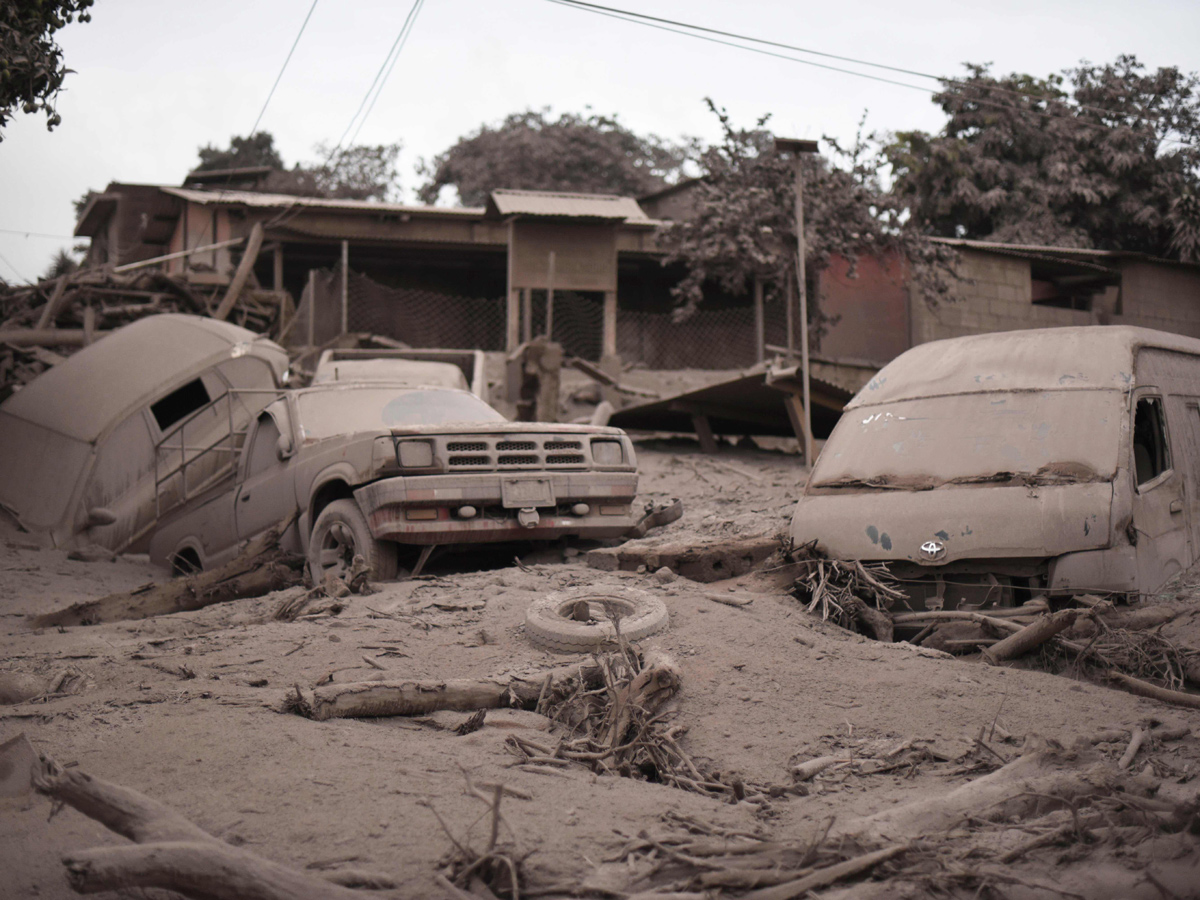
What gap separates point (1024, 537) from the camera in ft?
17.9

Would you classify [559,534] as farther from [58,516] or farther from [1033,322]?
[1033,322]

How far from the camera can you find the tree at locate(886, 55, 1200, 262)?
24453 millimetres

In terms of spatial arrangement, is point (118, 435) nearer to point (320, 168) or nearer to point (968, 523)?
point (968, 523)

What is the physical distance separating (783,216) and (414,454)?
1283 cm

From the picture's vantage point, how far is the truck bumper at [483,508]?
6707mm

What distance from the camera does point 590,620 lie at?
17.8 ft

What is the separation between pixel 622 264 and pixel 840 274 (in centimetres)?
493

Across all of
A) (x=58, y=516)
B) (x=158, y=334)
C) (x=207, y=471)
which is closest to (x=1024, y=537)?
(x=207, y=471)

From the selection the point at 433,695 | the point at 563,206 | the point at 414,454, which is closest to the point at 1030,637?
the point at 433,695

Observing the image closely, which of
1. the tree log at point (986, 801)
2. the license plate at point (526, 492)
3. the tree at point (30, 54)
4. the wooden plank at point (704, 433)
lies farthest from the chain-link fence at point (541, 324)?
the tree log at point (986, 801)

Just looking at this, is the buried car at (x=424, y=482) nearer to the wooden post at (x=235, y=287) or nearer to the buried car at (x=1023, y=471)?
the buried car at (x=1023, y=471)

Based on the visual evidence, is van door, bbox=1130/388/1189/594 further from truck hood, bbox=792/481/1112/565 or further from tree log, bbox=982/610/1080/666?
tree log, bbox=982/610/1080/666

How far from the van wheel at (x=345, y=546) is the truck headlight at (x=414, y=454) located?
19.1 inches

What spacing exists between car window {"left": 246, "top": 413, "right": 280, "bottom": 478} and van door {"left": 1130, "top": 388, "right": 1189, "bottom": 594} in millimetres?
6164
